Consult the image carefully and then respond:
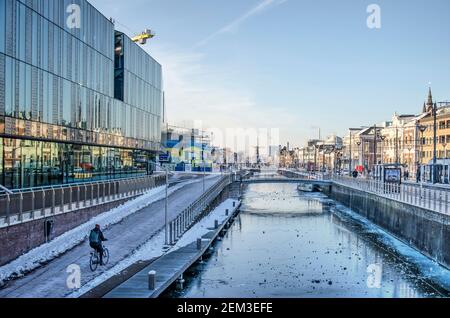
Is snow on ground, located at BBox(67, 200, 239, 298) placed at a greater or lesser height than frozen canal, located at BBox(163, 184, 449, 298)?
greater

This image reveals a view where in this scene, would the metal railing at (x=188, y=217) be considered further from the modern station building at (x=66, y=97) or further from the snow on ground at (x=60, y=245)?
the modern station building at (x=66, y=97)

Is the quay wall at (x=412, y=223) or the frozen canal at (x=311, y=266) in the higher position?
the quay wall at (x=412, y=223)

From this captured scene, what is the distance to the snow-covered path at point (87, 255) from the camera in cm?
1969

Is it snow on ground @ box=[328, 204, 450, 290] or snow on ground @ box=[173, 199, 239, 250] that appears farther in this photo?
snow on ground @ box=[173, 199, 239, 250]

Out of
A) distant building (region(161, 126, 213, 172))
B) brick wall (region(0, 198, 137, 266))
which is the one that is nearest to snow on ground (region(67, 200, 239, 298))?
brick wall (region(0, 198, 137, 266))

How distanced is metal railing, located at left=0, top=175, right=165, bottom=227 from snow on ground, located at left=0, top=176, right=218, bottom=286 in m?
1.09

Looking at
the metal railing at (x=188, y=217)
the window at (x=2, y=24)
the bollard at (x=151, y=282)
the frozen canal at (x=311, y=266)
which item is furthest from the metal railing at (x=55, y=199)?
the window at (x=2, y=24)

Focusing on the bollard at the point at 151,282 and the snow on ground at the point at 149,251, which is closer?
the bollard at the point at 151,282

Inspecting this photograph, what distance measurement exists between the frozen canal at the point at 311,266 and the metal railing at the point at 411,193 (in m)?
3.64

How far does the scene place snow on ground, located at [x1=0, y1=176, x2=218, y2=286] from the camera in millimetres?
21828

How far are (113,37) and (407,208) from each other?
35465 mm

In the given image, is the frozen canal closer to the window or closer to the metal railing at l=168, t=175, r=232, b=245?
the metal railing at l=168, t=175, r=232, b=245

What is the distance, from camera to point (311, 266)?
103 feet
